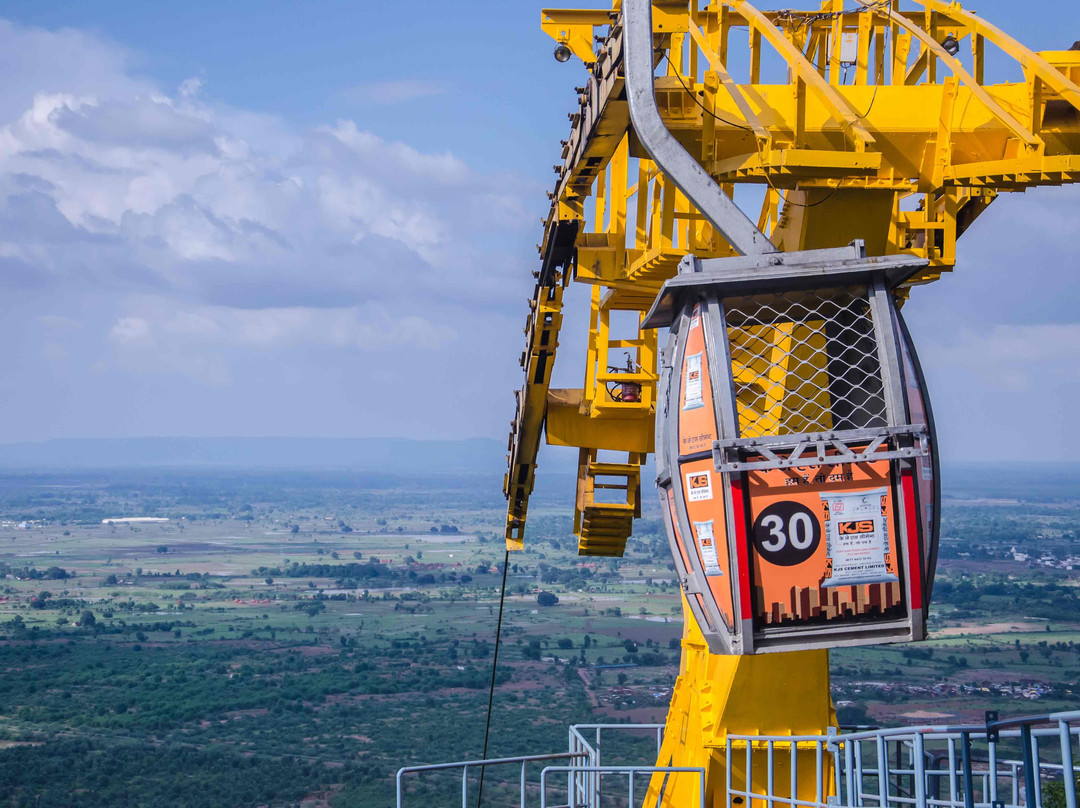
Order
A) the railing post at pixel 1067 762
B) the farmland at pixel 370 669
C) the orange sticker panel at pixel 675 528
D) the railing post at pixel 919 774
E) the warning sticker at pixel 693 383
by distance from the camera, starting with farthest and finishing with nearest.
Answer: the farmland at pixel 370 669 < the railing post at pixel 919 774 < the orange sticker panel at pixel 675 528 < the warning sticker at pixel 693 383 < the railing post at pixel 1067 762

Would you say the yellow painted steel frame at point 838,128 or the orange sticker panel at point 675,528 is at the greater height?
the yellow painted steel frame at point 838,128

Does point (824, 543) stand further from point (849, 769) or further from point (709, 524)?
point (849, 769)

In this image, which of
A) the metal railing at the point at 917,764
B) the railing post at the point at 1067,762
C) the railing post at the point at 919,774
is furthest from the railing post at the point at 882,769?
the railing post at the point at 1067,762

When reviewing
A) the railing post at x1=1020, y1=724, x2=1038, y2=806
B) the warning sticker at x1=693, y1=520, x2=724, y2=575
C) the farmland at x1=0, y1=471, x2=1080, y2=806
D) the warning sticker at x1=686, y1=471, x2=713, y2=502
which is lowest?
the farmland at x1=0, y1=471, x2=1080, y2=806

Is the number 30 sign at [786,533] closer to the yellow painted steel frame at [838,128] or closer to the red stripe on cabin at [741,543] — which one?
the red stripe on cabin at [741,543]

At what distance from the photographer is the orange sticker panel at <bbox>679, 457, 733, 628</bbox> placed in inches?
253

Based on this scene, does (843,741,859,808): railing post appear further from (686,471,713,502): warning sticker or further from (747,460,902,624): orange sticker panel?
(686,471,713,502): warning sticker

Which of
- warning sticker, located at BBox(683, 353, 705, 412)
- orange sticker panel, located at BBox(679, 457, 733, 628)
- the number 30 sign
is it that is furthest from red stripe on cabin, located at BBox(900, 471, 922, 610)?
warning sticker, located at BBox(683, 353, 705, 412)

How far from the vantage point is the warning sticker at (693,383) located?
662cm

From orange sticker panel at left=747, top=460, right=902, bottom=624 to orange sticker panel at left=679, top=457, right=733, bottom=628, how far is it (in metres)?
0.15

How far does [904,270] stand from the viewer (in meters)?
6.50

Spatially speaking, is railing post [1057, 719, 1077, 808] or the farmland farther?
the farmland

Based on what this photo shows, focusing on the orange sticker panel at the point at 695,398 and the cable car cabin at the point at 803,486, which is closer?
the cable car cabin at the point at 803,486

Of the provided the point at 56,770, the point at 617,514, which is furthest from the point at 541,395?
the point at 56,770
